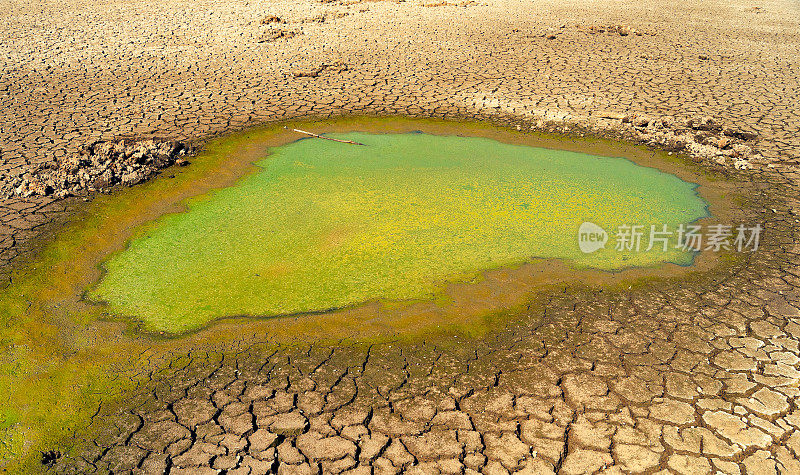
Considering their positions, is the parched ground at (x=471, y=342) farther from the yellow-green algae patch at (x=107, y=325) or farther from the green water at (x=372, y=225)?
the green water at (x=372, y=225)

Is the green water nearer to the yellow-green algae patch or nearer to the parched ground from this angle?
the yellow-green algae patch

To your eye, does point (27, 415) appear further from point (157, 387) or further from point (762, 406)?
point (762, 406)

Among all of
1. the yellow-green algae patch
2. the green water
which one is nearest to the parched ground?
the yellow-green algae patch

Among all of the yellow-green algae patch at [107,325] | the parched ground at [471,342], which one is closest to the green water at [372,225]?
the yellow-green algae patch at [107,325]

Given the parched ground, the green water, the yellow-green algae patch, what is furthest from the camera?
the green water

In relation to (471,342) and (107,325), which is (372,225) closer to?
(471,342)

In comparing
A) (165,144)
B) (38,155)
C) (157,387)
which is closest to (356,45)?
(165,144)
